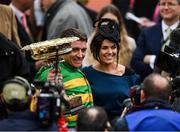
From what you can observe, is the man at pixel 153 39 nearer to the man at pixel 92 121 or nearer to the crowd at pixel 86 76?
the crowd at pixel 86 76

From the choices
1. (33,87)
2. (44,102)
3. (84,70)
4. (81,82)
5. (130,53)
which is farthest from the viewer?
(130,53)

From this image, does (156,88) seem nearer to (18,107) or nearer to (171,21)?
(18,107)

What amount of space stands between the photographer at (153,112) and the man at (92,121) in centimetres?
16

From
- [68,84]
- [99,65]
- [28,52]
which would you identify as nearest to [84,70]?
[99,65]

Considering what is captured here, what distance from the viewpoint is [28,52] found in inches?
234

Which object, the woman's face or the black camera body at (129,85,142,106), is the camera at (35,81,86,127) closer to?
the black camera body at (129,85,142,106)

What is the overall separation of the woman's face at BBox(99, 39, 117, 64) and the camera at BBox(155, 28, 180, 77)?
19.2 inches

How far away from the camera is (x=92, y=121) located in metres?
4.99

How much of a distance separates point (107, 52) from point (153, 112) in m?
1.63

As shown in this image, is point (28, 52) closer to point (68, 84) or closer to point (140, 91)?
point (68, 84)

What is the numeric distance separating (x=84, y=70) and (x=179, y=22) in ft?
7.57

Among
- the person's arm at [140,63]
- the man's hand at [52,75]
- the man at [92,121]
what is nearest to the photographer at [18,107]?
the man at [92,121]

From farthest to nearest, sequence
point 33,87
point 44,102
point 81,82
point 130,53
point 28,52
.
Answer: point 130,53 → point 81,82 → point 28,52 → point 33,87 → point 44,102

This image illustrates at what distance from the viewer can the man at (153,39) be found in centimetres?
859
